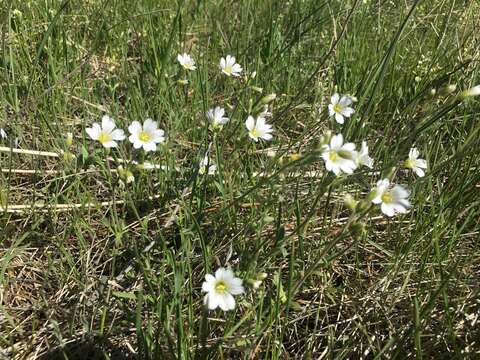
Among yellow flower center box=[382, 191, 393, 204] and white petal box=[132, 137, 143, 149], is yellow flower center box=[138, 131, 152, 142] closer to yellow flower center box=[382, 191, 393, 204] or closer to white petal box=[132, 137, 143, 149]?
white petal box=[132, 137, 143, 149]

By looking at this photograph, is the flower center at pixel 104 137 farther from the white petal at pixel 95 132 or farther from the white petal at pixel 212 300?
the white petal at pixel 212 300

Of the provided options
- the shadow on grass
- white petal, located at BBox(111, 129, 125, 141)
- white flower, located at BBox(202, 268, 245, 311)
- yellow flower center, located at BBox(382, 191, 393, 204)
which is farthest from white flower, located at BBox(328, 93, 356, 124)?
the shadow on grass

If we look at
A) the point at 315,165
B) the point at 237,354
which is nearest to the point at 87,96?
the point at 315,165

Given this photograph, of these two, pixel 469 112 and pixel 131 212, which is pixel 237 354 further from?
pixel 469 112

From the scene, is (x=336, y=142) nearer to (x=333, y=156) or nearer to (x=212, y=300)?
(x=333, y=156)

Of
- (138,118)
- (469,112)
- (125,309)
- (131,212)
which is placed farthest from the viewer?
(469,112)

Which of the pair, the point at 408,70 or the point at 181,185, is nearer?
the point at 181,185

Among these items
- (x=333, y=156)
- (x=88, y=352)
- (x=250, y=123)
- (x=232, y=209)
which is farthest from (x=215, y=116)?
(x=88, y=352)
